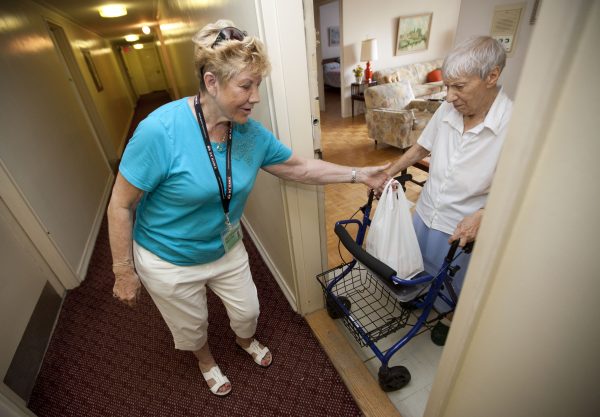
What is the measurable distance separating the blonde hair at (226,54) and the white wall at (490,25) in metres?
3.33

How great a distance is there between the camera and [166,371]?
5.61ft

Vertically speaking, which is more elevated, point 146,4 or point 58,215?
point 146,4

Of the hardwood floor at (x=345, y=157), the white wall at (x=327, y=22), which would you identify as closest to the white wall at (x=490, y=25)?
the hardwood floor at (x=345, y=157)

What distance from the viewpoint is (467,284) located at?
0.58 m

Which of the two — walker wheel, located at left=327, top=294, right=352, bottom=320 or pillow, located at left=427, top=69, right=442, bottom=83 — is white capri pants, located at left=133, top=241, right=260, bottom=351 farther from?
pillow, located at left=427, top=69, right=442, bottom=83

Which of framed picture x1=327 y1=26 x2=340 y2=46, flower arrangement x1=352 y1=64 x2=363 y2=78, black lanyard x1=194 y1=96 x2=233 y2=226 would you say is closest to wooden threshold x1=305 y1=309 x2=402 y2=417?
black lanyard x1=194 y1=96 x2=233 y2=226

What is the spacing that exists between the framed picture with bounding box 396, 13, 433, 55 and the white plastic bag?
253 inches

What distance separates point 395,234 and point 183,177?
2.82 feet

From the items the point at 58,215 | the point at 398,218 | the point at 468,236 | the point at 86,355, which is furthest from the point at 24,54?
the point at 468,236

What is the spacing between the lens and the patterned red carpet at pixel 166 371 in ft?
4.96

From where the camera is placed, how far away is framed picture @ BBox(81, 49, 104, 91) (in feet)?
17.3

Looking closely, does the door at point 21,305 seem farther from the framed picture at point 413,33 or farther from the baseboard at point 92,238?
the framed picture at point 413,33

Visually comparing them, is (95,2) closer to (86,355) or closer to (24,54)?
(24,54)

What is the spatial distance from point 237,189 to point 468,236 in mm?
849
